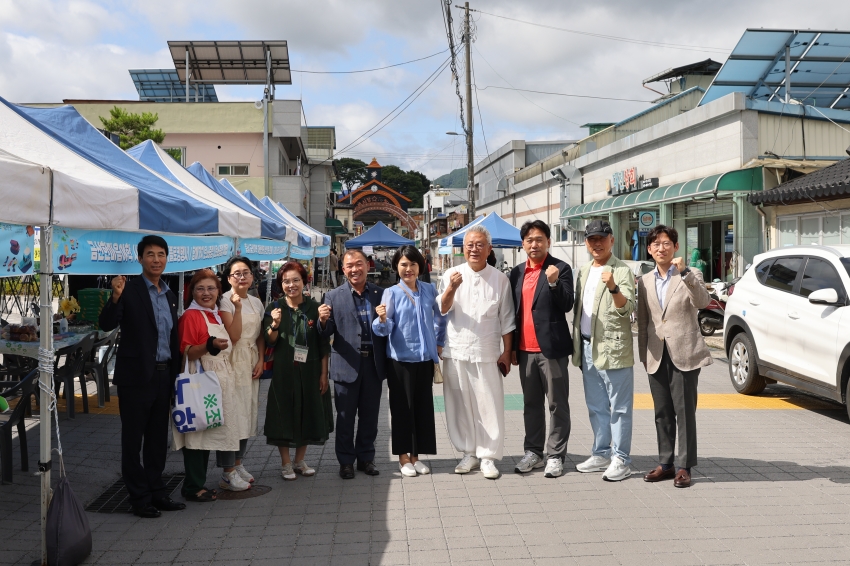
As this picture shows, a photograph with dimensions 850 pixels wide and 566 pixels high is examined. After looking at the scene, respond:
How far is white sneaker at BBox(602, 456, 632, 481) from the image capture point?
5.58m

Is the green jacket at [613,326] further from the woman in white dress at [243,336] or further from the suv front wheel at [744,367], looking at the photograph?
the suv front wheel at [744,367]

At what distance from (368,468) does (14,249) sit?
3317 millimetres

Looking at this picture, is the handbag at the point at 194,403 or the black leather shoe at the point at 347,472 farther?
the black leather shoe at the point at 347,472

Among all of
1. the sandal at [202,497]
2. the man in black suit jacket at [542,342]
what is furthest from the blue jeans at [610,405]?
the sandal at [202,497]

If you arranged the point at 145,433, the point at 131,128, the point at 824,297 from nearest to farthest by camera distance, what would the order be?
the point at 145,433, the point at 824,297, the point at 131,128

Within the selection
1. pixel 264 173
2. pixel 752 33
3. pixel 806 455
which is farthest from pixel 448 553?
pixel 264 173

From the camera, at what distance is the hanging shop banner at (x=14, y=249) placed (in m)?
5.35

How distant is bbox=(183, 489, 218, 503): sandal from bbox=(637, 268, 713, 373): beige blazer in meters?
3.51

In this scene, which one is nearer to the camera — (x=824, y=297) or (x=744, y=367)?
(x=824, y=297)

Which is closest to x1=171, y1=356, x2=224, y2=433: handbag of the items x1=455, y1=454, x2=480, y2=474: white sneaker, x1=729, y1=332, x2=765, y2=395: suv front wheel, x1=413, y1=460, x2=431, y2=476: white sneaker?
x1=413, y1=460, x2=431, y2=476: white sneaker

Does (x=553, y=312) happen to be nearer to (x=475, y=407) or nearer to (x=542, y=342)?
(x=542, y=342)

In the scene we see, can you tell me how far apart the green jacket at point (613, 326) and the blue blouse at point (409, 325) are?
1.29m

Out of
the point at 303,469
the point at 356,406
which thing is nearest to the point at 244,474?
the point at 303,469

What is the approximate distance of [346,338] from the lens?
572 cm
